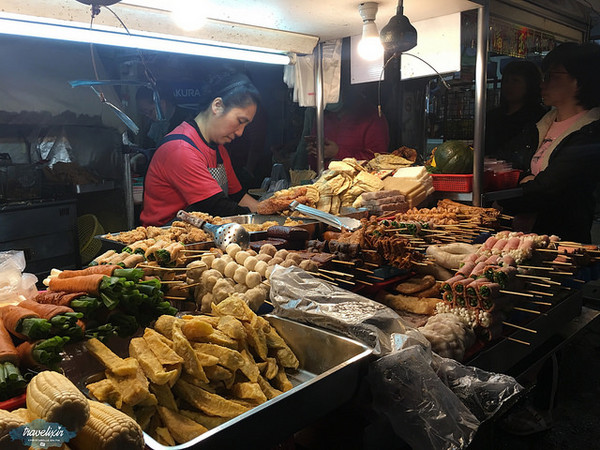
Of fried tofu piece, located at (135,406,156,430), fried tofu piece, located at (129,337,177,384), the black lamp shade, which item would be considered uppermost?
the black lamp shade

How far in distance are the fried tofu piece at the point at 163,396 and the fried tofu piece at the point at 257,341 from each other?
1.35 ft

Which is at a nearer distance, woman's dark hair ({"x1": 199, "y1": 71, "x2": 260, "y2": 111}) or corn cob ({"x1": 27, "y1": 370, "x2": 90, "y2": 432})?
corn cob ({"x1": 27, "y1": 370, "x2": 90, "y2": 432})

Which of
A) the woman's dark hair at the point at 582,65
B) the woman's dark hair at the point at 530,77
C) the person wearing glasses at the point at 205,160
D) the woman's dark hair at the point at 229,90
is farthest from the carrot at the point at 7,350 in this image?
the woman's dark hair at the point at 582,65

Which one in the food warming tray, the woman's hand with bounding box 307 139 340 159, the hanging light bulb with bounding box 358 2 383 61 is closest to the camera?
the food warming tray

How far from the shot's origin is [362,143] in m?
6.19

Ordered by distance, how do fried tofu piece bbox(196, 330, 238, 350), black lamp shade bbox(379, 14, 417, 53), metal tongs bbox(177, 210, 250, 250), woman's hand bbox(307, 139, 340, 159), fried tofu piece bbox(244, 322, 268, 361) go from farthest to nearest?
woman's hand bbox(307, 139, 340, 159)
black lamp shade bbox(379, 14, 417, 53)
metal tongs bbox(177, 210, 250, 250)
fried tofu piece bbox(244, 322, 268, 361)
fried tofu piece bbox(196, 330, 238, 350)

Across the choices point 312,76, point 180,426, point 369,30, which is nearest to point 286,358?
point 180,426

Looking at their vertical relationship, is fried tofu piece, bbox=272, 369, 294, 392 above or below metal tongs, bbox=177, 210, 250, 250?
below

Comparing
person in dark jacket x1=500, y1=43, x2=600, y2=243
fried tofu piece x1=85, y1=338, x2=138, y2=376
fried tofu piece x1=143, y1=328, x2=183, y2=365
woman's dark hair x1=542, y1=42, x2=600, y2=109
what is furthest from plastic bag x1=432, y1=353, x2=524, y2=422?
woman's dark hair x1=542, y1=42, x2=600, y2=109

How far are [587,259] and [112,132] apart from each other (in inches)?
190

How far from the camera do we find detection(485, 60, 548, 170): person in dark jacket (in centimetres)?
542

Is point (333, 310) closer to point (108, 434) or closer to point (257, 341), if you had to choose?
point (257, 341)

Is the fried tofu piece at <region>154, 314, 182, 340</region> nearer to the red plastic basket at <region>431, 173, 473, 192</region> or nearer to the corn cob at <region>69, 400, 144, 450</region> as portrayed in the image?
the corn cob at <region>69, 400, 144, 450</region>

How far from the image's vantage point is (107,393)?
1.42 meters
